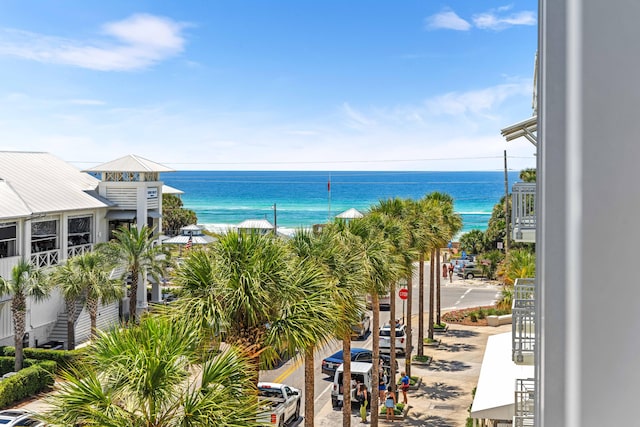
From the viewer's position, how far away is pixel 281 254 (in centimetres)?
1219

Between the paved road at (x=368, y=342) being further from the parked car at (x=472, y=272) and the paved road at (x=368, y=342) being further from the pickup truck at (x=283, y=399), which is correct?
the parked car at (x=472, y=272)

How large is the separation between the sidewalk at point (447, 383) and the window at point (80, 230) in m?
17.8

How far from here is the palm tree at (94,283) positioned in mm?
27219

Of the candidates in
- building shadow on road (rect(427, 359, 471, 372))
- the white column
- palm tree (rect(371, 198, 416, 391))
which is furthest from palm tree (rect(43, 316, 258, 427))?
building shadow on road (rect(427, 359, 471, 372))

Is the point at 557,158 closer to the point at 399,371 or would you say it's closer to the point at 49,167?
the point at 399,371

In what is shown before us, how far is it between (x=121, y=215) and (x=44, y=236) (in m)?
5.29

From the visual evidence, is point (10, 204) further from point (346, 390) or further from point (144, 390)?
point (144, 390)

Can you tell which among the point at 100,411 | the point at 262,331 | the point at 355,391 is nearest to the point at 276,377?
the point at 355,391

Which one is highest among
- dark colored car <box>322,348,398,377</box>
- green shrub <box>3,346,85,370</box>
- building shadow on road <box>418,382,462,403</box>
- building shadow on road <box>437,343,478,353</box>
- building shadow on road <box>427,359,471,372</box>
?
green shrub <box>3,346,85,370</box>

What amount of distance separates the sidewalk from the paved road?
0.93 meters

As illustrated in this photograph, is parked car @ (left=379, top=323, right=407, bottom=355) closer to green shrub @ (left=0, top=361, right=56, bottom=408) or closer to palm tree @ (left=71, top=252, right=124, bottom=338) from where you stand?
palm tree @ (left=71, top=252, right=124, bottom=338)

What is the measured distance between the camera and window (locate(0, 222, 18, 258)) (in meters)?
27.8

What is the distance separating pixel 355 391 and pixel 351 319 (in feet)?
24.2

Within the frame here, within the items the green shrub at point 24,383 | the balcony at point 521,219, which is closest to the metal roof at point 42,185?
the green shrub at point 24,383
